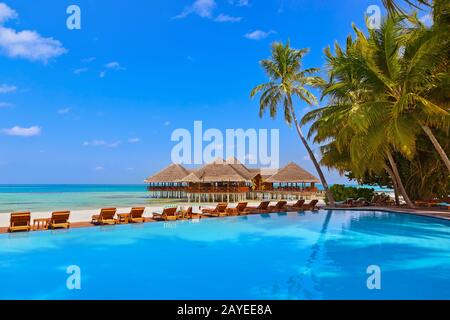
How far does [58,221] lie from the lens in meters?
11.7

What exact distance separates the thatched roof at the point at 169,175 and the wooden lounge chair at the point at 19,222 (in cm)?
2491

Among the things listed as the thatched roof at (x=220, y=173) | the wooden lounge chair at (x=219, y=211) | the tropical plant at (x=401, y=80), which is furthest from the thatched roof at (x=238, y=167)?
the tropical plant at (x=401, y=80)

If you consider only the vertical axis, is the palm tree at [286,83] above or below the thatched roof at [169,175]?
above

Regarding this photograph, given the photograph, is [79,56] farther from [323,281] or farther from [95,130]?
[323,281]

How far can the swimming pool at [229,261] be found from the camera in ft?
18.8

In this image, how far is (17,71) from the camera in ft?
91.5

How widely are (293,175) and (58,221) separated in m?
24.0

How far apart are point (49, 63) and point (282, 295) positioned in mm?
39129

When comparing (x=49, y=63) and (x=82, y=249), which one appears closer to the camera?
(x=82, y=249)

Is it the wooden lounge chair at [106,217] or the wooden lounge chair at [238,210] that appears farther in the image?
the wooden lounge chair at [238,210]
